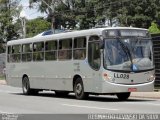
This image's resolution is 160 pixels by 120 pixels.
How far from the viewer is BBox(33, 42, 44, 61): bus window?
28.9 m

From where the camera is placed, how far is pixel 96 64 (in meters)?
23.7

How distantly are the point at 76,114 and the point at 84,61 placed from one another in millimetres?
7489

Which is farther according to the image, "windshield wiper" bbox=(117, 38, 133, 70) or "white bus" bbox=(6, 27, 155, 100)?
"windshield wiper" bbox=(117, 38, 133, 70)

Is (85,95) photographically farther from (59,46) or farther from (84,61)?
(59,46)

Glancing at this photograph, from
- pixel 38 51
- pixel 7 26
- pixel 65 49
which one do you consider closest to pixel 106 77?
pixel 65 49

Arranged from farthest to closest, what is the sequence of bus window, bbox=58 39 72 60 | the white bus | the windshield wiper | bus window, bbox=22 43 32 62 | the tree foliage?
the tree foliage, bus window, bbox=22 43 32 62, bus window, bbox=58 39 72 60, the windshield wiper, the white bus

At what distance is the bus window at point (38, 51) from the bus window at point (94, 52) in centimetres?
529

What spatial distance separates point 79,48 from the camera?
2498cm

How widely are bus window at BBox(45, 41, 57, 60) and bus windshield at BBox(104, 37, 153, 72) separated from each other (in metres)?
4.76

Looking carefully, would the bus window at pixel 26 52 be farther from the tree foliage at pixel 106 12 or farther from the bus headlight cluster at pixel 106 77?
the tree foliage at pixel 106 12

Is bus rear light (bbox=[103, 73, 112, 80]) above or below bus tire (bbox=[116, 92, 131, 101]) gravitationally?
above

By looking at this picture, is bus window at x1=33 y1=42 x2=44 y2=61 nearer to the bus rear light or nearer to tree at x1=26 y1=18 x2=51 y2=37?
the bus rear light

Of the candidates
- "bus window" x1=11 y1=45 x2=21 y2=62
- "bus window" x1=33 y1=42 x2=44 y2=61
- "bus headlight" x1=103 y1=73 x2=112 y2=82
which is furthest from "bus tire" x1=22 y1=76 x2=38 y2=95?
"bus headlight" x1=103 y1=73 x2=112 y2=82

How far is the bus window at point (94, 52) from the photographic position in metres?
23.6
